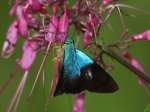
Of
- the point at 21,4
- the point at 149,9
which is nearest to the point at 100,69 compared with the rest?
the point at 21,4

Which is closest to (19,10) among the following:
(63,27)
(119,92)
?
(63,27)

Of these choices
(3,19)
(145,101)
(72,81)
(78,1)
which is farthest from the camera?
(3,19)

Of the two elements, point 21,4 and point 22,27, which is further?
point 21,4

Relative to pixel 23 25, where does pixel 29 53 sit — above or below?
below

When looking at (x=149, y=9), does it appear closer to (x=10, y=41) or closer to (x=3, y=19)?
(x=3, y=19)

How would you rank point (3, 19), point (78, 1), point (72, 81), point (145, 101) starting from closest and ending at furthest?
point (72, 81), point (78, 1), point (145, 101), point (3, 19)

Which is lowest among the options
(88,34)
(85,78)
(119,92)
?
(119,92)

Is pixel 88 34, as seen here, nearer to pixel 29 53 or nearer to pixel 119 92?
pixel 29 53

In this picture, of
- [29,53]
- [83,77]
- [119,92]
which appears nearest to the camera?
[83,77]

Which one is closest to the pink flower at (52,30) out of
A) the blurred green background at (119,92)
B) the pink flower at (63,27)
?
the pink flower at (63,27)
